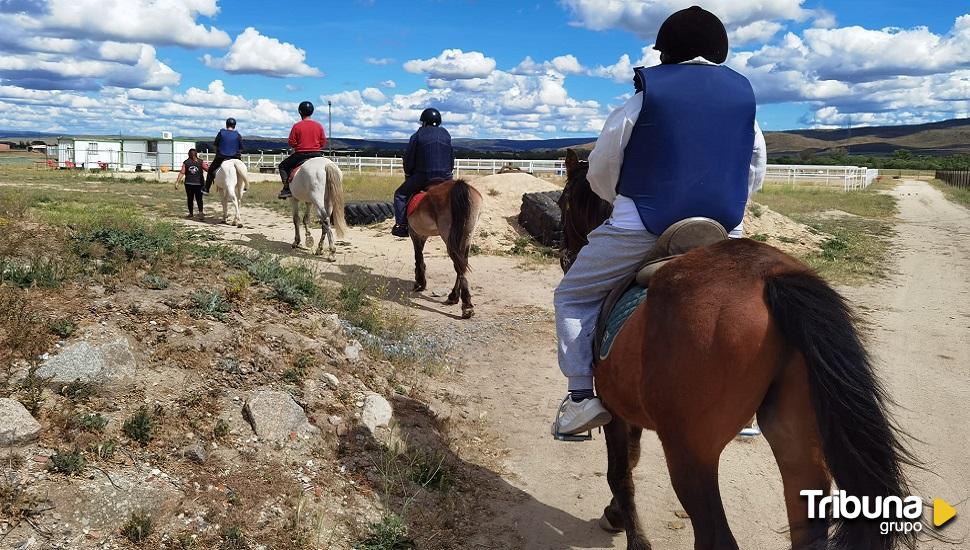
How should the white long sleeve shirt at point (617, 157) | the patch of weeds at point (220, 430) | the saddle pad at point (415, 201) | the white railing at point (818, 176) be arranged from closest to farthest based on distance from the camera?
the white long sleeve shirt at point (617, 157), the patch of weeds at point (220, 430), the saddle pad at point (415, 201), the white railing at point (818, 176)

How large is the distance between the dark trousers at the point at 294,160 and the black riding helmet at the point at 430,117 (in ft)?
13.5

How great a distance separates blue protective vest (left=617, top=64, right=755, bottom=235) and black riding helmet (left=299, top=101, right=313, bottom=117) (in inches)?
446

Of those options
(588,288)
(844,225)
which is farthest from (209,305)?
(844,225)

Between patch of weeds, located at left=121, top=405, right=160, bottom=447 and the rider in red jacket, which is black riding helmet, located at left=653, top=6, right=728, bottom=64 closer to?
patch of weeds, located at left=121, top=405, right=160, bottom=447

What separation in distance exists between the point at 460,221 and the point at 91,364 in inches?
241

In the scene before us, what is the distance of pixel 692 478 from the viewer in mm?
2842

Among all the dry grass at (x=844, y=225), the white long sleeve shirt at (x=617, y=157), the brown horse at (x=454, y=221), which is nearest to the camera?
the white long sleeve shirt at (x=617, y=157)

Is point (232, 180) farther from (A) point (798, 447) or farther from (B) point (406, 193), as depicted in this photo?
(A) point (798, 447)

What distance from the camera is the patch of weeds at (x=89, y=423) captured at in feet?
12.8

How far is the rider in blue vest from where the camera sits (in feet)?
10.6

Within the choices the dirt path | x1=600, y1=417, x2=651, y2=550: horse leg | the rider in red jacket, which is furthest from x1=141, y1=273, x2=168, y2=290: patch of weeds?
the rider in red jacket

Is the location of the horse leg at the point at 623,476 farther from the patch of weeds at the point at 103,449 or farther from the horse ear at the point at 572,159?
the patch of weeds at the point at 103,449

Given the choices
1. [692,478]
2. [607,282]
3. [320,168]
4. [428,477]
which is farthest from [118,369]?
[320,168]

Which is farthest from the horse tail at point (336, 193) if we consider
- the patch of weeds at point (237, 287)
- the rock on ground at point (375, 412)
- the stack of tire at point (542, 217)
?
the rock on ground at point (375, 412)
